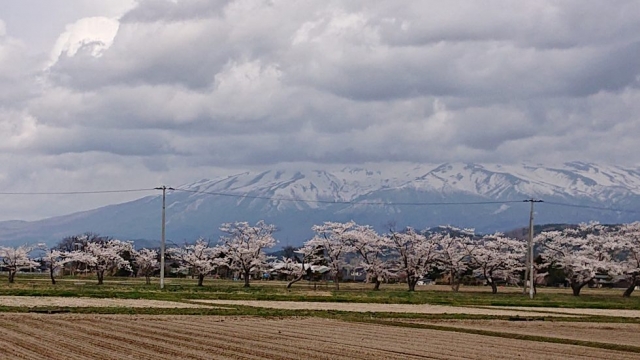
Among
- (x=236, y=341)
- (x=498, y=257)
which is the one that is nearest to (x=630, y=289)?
(x=498, y=257)

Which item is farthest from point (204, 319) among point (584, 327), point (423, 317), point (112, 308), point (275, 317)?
point (584, 327)

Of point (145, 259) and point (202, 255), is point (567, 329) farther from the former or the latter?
point (145, 259)

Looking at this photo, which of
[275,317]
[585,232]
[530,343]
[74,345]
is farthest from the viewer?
[585,232]

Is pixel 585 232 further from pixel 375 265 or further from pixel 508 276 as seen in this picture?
pixel 375 265

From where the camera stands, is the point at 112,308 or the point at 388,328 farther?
the point at 112,308

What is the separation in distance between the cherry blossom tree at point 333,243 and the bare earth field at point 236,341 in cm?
5637

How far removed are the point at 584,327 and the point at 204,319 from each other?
16.4 m

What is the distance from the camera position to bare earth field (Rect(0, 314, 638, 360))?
2400 cm

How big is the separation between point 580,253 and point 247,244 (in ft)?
109

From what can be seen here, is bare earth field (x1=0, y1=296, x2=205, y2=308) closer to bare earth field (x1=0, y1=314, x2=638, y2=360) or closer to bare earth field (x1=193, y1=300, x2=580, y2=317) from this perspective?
bare earth field (x1=193, y1=300, x2=580, y2=317)

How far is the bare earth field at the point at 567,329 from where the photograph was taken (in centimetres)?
3375

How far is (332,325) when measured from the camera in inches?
1377

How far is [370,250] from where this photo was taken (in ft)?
307


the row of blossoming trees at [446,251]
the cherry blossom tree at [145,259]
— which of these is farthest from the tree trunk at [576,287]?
the cherry blossom tree at [145,259]
